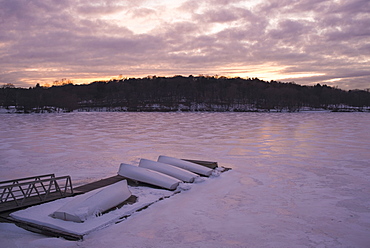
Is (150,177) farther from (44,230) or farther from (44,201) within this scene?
(44,230)

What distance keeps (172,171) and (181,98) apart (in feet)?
398

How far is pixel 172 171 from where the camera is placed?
9609 mm

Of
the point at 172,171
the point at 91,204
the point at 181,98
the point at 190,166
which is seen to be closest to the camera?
the point at 91,204

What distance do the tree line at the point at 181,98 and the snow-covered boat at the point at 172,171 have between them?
7849cm

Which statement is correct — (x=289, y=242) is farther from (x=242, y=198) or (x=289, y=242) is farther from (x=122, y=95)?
(x=122, y=95)

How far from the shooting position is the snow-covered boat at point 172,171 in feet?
30.7

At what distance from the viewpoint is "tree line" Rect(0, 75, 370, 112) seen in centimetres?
9238

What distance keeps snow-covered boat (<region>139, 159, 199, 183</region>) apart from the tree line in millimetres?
78491

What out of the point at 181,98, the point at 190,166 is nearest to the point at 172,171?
the point at 190,166

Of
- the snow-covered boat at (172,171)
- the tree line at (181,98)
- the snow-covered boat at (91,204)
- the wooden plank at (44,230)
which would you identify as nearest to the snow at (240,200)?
the wooden plank at (44,230)

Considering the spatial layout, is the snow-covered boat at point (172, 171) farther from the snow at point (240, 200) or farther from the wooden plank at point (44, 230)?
the wooden plank at point (44, 230)

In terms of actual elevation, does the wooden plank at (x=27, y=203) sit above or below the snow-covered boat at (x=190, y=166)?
below

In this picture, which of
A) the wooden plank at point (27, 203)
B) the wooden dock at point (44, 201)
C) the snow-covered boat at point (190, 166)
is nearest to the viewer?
the wooden dock at point (44, 201)

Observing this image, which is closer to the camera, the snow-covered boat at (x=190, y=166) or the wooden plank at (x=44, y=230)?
the wooden plank at (x=44, y=230)
